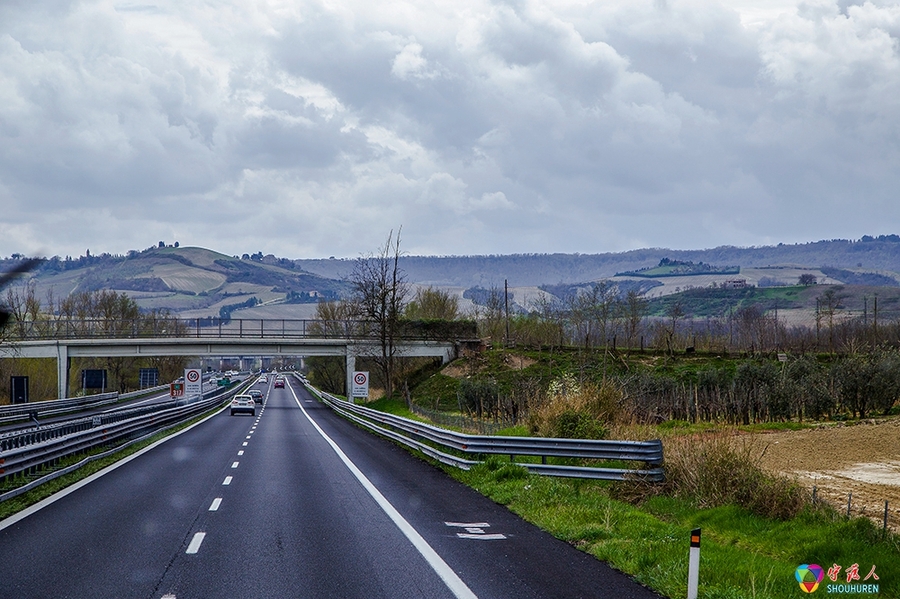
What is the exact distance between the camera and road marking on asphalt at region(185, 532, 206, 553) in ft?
36.0

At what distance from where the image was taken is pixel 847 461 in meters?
25.1

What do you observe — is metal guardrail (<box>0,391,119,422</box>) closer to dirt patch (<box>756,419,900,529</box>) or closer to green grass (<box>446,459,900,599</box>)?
dirt patch (<box>756,419,900,529</box>)

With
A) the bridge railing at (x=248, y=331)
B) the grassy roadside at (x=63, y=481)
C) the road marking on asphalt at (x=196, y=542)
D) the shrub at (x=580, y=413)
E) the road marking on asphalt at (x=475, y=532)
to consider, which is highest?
the bridge railing at (x=248, y=331)

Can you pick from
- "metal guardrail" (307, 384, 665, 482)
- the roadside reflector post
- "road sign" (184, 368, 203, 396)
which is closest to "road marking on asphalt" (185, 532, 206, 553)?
the roadside reflector post

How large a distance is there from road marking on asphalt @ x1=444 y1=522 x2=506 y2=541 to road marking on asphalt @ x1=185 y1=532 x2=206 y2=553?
3.52 m

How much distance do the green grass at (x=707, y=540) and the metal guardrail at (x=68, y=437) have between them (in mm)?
9093

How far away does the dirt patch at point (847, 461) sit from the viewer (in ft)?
57.4

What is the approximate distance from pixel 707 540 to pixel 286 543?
5776mm

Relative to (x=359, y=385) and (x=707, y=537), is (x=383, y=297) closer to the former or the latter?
(x=359, y=385)

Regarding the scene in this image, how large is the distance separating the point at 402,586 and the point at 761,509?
7.35m

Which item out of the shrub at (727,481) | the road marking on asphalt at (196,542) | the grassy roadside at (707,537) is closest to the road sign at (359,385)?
the grassy roadside at (707,537)

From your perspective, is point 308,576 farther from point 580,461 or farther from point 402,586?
point 580,461

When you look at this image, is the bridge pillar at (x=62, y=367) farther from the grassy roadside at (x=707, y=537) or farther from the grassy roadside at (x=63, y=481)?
the grassy roadside at (x=707, y=537)

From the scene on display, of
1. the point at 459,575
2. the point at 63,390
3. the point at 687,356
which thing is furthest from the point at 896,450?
the point at 63,390
